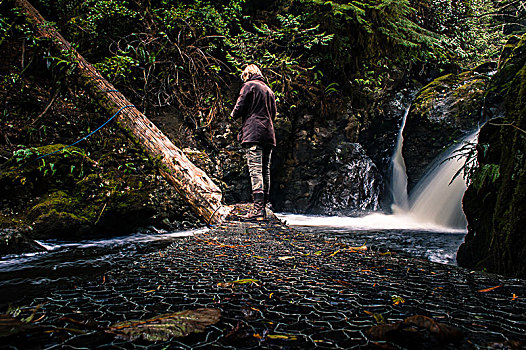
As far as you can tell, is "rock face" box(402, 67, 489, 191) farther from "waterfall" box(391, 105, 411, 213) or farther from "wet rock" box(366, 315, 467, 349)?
"wet rock" box(366, 315, 467, 349)

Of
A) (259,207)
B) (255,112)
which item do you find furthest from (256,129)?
(259,207)

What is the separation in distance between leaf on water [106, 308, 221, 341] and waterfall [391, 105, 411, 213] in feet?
34.9

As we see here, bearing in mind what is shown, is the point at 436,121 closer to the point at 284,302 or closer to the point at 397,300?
the point at 397,300

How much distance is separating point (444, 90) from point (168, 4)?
31.2 feet

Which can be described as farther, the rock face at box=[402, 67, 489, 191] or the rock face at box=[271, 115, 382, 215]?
the rock face at box=[271, 115, 382, 215]

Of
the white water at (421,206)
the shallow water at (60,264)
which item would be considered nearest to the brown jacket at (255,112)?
the shallow water at (60,264)

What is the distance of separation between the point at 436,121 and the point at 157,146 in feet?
30.5

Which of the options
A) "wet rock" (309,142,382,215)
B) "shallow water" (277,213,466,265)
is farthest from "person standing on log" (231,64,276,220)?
"wet rock" (309,142,382,215)

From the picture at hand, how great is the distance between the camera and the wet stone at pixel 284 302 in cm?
91

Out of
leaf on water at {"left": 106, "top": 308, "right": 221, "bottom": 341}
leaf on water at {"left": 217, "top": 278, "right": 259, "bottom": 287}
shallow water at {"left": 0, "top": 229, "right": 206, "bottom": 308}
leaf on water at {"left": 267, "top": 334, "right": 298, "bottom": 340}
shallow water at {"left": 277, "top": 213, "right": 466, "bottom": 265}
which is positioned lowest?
shallow water at {"left": 277, "top": 213, "right": 466, "bottom": 265}

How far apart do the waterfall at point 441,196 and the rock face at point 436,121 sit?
0.36 metres

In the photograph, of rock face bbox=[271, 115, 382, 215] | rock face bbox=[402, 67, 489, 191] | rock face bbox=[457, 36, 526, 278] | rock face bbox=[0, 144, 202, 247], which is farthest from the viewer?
rock face bbox=[271, 115, 382, 215]

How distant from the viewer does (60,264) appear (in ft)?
8.45

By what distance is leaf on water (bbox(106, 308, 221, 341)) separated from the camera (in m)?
0.92
